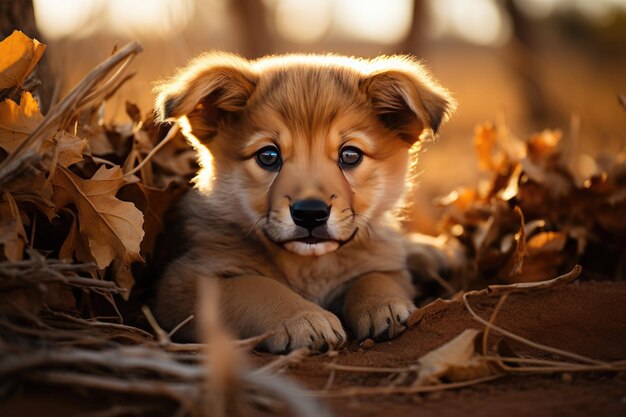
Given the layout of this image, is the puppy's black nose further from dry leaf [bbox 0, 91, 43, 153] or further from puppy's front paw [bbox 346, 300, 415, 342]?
dry leaf [bbox 0, 91, 43, 153]

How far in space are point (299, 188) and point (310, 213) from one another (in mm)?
143

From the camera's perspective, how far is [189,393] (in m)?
1.81

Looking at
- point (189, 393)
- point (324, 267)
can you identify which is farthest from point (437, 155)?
point (189, 393)

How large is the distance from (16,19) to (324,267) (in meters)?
2.01

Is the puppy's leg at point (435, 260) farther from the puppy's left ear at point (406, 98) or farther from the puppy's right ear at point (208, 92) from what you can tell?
the puppy's right ear at point (208, 92)

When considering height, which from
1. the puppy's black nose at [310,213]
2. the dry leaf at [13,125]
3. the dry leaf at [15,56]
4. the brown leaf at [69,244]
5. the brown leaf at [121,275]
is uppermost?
the dry leaf at [15,56]

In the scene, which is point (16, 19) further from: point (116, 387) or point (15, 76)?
point (116, 387)

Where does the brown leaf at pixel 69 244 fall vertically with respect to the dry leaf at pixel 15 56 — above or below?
below

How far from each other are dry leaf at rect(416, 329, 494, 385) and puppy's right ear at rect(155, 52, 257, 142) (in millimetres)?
1576

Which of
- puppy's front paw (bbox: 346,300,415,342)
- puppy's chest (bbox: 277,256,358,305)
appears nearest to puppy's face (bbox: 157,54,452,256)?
puppy's chest (bbox: 277,256,358,305)

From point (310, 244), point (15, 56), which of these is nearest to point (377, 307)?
point (310, 244)

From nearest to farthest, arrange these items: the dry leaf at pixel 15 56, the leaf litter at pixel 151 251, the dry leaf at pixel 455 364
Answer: the leaf litter at pixel 151 251 < the dry leaf at pixel 455 364 < the dry leaf at pixel 15 56

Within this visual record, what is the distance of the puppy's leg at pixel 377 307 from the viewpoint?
2.93m

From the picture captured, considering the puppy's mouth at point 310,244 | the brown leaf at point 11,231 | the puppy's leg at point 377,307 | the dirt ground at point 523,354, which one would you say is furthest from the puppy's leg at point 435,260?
the brown leaf at point 11,231
